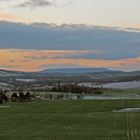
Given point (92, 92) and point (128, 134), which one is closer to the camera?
point (128, 134)

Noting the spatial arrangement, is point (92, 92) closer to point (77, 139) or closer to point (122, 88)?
point (122, 88)

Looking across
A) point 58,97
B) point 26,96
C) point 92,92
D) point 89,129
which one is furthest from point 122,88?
point 89,129

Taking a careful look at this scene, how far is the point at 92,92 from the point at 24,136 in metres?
119

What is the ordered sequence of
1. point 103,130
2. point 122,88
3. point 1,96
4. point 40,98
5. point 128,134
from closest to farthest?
point 128,134 → point 103,130 → point 1,96 → point 40,98 → point 122,88

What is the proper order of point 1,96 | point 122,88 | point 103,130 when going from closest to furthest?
1. point 103,130
2. point 1,96
3. point 122,88

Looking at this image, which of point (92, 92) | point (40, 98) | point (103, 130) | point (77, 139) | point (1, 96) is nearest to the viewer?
point (77, 139)

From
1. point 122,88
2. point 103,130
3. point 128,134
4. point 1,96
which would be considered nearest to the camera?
point 128,134

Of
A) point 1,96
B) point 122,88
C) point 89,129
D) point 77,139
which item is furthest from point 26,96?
point 77,139

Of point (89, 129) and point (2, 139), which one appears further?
point (89, 129)

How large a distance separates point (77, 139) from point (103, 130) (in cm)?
822

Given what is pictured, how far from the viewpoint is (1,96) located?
11919 cm

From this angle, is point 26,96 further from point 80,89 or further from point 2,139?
point 2,139

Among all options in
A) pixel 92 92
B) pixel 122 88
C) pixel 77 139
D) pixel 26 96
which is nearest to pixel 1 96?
pixel 26 96

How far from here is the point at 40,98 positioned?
440 ft
